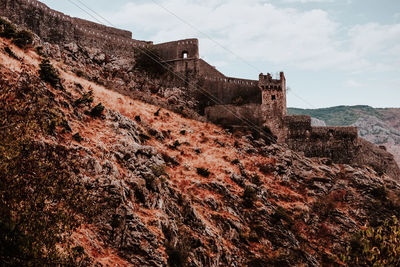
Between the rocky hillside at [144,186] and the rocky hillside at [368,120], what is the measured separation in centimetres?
7895

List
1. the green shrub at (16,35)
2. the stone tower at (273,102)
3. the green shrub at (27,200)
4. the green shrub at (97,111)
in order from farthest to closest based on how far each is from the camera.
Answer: the stone tower at (273,102) < the green shrub at (16,35) < the green shrub at (97,111) < the green shrub at (27,200)

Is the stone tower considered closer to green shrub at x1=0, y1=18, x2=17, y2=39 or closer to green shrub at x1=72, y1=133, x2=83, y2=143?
green shrub at x1=72, y1=133, x2=83, y2=143

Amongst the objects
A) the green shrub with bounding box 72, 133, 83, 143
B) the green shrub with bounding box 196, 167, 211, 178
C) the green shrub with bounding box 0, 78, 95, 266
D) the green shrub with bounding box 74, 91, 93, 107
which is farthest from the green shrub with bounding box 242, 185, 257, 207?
the green shrub with bounding box 0, 78, 95, 266

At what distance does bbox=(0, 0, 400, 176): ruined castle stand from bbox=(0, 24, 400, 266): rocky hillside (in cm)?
193

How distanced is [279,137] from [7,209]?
33918mm

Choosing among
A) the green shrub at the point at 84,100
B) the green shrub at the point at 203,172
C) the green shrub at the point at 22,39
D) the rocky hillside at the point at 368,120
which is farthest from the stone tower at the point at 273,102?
the rocky hillside at the point at 368,120

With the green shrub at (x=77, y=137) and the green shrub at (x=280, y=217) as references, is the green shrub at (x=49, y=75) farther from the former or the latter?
the green shrub at (x=280, y=217)

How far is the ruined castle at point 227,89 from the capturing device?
142 feet

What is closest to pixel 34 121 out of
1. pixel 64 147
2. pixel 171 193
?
pixel 64 147

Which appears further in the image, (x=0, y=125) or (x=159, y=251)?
(x=159, y=251)

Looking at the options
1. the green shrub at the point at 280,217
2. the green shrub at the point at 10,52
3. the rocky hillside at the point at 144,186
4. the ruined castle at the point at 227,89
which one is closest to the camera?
the rocky hillside at the point at 144,186

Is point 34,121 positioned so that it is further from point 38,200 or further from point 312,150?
point 312,150

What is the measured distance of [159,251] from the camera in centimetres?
2362

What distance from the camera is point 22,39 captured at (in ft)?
115
